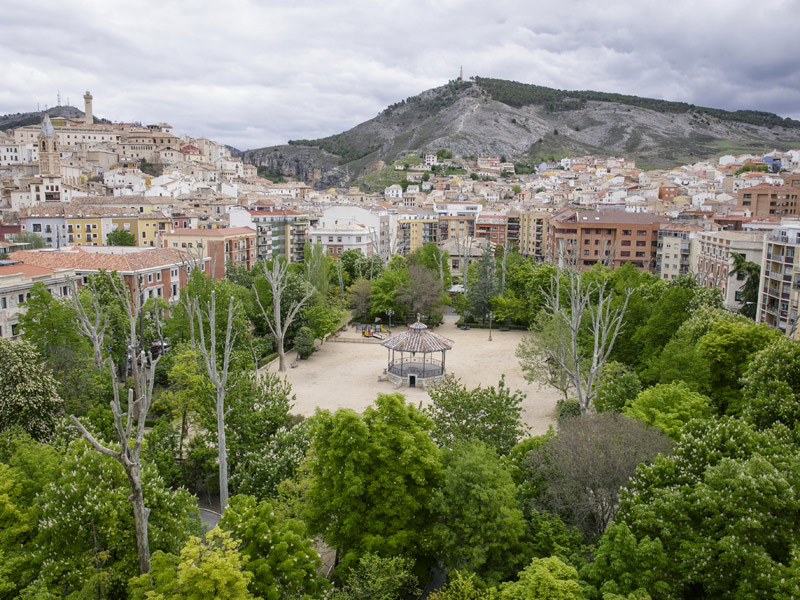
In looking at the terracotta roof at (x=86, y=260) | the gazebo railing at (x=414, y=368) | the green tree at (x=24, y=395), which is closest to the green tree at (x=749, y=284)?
the gazebo railing at (x=414, y=368)

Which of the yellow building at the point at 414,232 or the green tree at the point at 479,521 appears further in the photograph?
the yellow building at the point at 414,232

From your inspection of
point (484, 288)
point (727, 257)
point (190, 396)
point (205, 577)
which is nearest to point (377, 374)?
point (190, 396)

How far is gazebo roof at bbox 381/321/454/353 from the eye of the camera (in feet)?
141

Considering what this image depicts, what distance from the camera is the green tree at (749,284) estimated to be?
48.9 metres

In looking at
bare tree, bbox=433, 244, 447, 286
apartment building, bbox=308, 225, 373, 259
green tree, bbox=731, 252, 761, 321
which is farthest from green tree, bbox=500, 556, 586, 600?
apartment building, bbox=308, 225, 373, 259

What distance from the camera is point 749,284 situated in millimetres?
49781

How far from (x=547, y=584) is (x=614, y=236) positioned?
76.7 m

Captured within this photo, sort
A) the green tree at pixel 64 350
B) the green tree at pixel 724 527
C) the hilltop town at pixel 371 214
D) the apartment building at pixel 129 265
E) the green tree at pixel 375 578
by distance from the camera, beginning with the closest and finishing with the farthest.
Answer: the green tree at pixel 724 527
the green tree at pixel 375 578
the green tree at pixel 64 350
the apartment building at pixel 129 265
the hilltop town at pixel 371 214

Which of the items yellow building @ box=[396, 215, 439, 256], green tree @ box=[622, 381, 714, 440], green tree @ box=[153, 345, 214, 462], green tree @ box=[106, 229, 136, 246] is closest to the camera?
green tree @ box=[622, 381, 714, 440]

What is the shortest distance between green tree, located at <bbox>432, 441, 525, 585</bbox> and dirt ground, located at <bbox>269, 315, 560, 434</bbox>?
48.0 feet

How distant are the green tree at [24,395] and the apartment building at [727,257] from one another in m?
51.2

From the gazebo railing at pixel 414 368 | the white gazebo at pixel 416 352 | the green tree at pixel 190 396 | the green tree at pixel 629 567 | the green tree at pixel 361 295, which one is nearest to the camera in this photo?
the green tree at pixel 629 567

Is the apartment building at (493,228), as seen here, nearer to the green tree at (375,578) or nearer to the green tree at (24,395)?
the green tree at (24,395)

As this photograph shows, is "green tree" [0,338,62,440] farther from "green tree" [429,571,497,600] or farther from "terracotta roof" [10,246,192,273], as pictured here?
"terracotta roof" [10,246,192,273]
